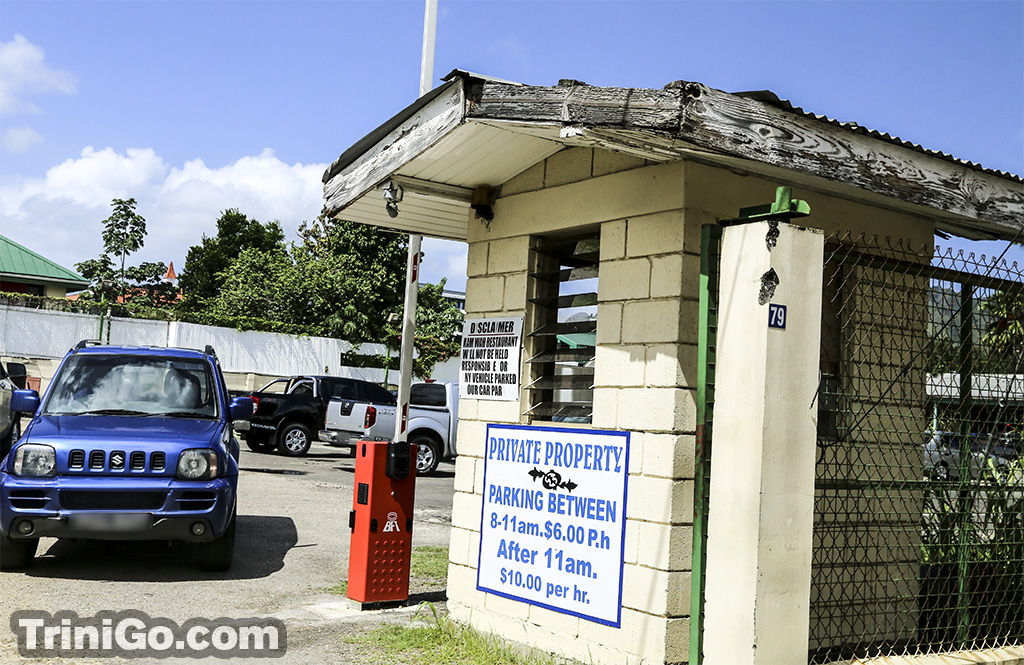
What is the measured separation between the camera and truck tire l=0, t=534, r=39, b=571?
7.64m

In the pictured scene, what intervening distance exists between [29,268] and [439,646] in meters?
43.8

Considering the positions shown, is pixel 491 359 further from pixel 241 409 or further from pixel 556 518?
pixel 241 409

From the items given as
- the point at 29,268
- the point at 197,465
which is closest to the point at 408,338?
the point at 197,465

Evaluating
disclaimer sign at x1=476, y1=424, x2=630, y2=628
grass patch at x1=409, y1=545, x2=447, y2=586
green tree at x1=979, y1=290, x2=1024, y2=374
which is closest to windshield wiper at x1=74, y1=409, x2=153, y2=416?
grass patch at x1=409, y1=545, x2=447, y2=586

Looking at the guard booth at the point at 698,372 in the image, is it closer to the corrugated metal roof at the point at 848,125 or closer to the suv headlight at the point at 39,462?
the corrugated metal roof at the point at 848,125

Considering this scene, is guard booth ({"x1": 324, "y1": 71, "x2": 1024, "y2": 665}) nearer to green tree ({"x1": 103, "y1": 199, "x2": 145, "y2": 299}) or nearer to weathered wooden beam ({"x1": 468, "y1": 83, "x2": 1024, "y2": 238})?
weathered wooden beam ({"x1": 468, "y1": 83, "x2": 1024, "y2": 238})

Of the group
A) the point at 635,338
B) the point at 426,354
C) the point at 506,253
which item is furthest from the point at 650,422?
the point at 426,354

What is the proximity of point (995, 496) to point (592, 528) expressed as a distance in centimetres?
261

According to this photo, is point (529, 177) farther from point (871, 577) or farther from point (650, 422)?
point (871, 577)

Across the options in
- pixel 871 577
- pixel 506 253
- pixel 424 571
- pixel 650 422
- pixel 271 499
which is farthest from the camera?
pixel 271 499

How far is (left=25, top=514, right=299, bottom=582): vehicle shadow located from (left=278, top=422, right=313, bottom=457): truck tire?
9.47 metres

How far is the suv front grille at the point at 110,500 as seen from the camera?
7.39 metres

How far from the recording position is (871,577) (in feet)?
18.0

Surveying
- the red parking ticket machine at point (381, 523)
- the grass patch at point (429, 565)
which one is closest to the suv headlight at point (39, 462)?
the red parking ticket machine at point (381, 523)
